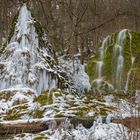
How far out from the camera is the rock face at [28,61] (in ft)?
34.1

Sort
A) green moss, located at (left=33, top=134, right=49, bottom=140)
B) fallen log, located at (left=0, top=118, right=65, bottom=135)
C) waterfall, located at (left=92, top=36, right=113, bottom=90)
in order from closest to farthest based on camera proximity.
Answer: green moss, located at (left=33, top=134, right=49, bottom=140) → fallen log, located at (left=0, top=118, right=65, bottom=135) → waterfall, located at (left=92, top=36, right=113, bottom=90)

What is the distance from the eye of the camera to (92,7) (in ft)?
82.9

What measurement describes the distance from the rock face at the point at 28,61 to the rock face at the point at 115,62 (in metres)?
5.30

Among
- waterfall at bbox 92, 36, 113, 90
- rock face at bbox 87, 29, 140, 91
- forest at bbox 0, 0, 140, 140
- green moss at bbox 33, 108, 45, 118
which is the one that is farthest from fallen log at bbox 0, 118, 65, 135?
waterfall at bbox 92, 36, 113, 90

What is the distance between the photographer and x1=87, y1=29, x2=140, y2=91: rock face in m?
16.1

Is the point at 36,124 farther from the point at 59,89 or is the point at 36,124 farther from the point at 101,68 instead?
the point at 101,68

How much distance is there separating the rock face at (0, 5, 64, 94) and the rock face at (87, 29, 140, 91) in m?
5.30

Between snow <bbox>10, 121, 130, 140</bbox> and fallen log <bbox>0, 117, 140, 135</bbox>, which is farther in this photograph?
fallen log <bbox>0, 117, 140, 135</bbox>

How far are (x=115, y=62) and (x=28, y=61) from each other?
677cm

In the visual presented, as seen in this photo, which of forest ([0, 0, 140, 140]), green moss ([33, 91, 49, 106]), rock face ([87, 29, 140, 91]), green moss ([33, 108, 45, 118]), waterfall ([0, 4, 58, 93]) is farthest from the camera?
rock face ([87, 29, 140, 91])

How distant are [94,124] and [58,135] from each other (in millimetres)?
703

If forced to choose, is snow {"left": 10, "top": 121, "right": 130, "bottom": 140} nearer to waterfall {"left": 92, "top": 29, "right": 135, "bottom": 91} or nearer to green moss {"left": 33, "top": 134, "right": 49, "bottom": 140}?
green moss {"left": 33, "top": 134, "right": 49, "bottom": 140}

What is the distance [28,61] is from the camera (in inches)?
419

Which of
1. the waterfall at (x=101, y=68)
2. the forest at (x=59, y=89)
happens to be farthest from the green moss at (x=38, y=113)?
the waterfall at (x=101, y=68)
